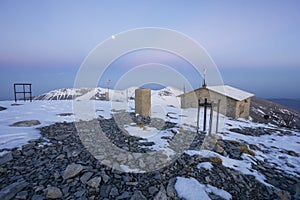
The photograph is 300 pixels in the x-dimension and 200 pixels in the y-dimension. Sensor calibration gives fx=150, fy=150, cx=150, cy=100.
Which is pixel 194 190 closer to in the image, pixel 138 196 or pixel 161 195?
pixel 161 195

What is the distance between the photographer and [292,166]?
546cm

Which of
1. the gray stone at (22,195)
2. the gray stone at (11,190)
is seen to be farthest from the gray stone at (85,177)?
the gray stone at (11,190)

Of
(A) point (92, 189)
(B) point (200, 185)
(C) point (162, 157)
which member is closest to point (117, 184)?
(A) point (92, 189)

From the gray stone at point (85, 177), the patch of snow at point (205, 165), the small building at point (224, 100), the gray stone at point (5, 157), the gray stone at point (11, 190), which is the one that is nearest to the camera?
the gray stone at point (11, 190)

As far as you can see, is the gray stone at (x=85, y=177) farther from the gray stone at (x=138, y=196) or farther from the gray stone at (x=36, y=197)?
the gray stone at (x=138, y=196)

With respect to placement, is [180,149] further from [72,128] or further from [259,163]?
[72,128]

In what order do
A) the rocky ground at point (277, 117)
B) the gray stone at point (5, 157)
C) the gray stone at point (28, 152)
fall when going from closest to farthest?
the gray stone at point (5, 157) → the gray stone at point (28, 152) → the rocky ground at point (277, 117)

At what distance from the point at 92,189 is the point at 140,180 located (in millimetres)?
981

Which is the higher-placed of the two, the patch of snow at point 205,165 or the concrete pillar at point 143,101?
the concrete pillar at point 143,101

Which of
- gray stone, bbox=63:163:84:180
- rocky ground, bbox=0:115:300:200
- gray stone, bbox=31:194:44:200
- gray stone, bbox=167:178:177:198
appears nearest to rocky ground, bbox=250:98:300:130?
rocky ground, bbox=0:115:300:200

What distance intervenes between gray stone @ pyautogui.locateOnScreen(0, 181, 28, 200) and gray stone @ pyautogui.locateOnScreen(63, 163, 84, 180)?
2.23 ft

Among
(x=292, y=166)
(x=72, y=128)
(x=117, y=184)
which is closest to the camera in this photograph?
(x=117, y=184)

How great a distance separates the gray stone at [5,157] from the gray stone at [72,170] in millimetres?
1571

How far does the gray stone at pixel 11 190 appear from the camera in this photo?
255cm
